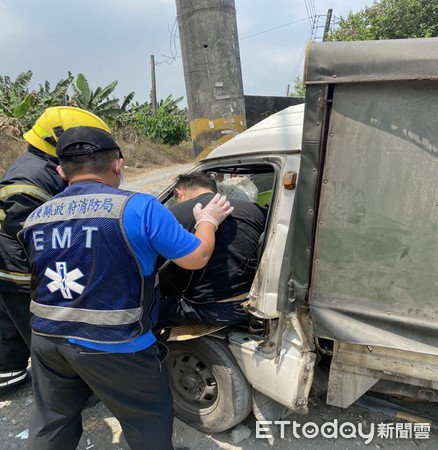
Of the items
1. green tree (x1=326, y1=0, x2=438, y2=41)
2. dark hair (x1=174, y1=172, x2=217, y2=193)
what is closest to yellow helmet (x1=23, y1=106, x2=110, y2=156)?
dark hair (x1=174, y1=172, x2=217, y2=193)

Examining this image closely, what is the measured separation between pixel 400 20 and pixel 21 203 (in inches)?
534

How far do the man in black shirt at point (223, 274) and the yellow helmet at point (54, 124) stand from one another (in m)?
0.85

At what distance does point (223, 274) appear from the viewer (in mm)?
2252

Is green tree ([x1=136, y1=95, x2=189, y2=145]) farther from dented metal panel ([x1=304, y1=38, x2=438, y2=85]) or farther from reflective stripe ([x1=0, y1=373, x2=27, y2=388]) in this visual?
dented metal panel ([x1=304, y1=38, x2=438, y2=85])

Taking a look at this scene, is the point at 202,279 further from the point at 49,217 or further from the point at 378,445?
the point at 378,445

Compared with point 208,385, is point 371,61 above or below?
above

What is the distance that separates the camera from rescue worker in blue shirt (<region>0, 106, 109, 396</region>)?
224 cm

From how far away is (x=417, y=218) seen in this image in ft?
5.39

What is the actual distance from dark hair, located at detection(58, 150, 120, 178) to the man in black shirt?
2.08 feet

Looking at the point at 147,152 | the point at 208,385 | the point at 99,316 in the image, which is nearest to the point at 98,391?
the point at 99,316

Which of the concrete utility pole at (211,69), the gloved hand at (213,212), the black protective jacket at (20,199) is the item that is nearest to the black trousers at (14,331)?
the black protective jacket at (20,199)

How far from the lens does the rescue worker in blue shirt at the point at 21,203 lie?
224cm

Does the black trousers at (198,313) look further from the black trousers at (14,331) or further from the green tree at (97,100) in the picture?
the green tree at (97,100)

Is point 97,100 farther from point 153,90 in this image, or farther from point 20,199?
point 20,199
